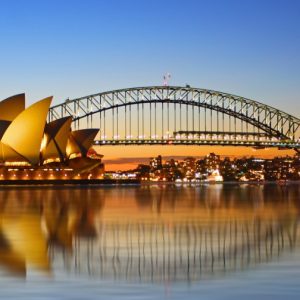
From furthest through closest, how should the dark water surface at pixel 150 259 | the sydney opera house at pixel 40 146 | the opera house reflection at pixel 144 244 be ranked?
1. the sydney opera house at pixel 40 146
2. the opera house reflection at pixel 144 244
3. the dark water surface at pixel 150 259

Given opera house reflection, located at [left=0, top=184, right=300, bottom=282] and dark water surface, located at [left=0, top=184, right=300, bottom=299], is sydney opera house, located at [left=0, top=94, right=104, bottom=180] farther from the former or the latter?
dark water surface, located at [left=0, top=184, right=300, bottom=299]

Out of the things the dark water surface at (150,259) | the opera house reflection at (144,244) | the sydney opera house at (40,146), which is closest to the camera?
the dark water surface at (150,259)

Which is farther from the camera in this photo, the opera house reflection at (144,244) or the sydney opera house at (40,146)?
the sydney opera house at (40,146)

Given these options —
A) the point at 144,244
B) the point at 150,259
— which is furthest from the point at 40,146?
the point at 150,259

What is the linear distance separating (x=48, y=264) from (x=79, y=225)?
991cm

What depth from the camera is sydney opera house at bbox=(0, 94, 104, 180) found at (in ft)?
256

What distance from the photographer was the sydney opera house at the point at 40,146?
78062mm

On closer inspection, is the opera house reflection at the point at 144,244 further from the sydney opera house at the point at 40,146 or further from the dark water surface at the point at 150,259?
the sydney opera house at the point at 40,146

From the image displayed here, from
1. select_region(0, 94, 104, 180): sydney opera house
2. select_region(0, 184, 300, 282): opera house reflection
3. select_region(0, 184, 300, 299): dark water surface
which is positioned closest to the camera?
select_region(0, 184, 300, 299): dark water surface

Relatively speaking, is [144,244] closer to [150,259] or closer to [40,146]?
[150,259]

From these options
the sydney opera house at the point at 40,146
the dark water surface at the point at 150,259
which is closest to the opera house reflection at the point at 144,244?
the dark water surface at the point at 150,259

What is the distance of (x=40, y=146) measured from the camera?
3359 inches

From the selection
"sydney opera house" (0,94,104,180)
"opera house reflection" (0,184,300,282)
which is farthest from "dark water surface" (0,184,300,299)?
"sydney opera house" (0,94,104,180)

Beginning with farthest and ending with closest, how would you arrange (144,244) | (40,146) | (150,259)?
1. (40,146)
2. (144,244)
3. (150,259)
